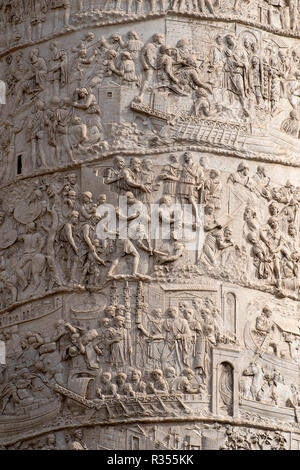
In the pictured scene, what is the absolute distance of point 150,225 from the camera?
2359cm

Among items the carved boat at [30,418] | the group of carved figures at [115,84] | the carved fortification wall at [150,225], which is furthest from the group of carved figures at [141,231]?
the carved boat at [30,418]

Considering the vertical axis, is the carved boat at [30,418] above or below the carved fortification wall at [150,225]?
below

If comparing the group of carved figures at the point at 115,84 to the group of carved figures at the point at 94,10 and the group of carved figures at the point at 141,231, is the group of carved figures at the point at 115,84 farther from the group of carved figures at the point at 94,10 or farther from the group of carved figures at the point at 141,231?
the group of carved figures at the point at 141,231

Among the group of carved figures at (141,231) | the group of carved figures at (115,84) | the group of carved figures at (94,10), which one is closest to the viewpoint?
the group of carved figures at (141,231)

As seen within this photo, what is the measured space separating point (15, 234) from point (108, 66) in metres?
1.79

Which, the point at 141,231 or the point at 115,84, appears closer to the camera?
the point at 141,231

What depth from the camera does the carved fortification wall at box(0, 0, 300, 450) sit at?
23.3 meters

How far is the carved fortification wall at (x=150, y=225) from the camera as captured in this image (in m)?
23.3

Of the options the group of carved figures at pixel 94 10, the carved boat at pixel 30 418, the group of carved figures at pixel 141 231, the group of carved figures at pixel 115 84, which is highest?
the group of carved figures at pixel 94 10

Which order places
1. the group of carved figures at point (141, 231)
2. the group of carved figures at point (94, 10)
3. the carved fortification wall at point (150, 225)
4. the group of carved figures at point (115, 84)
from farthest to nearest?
the group of carved figures at point (94, 10), the group of carved figures at point (115, 84), the group of carved figures at point (141, 231), the carved fortification wall at point (150, 225)

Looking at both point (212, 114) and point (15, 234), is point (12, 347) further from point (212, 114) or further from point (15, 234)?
point (212, 114)

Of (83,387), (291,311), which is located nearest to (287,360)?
(291,311)

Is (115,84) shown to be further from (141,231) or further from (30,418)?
(30,418)

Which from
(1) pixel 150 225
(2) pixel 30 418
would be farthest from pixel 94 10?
(2) pixel 30 418
